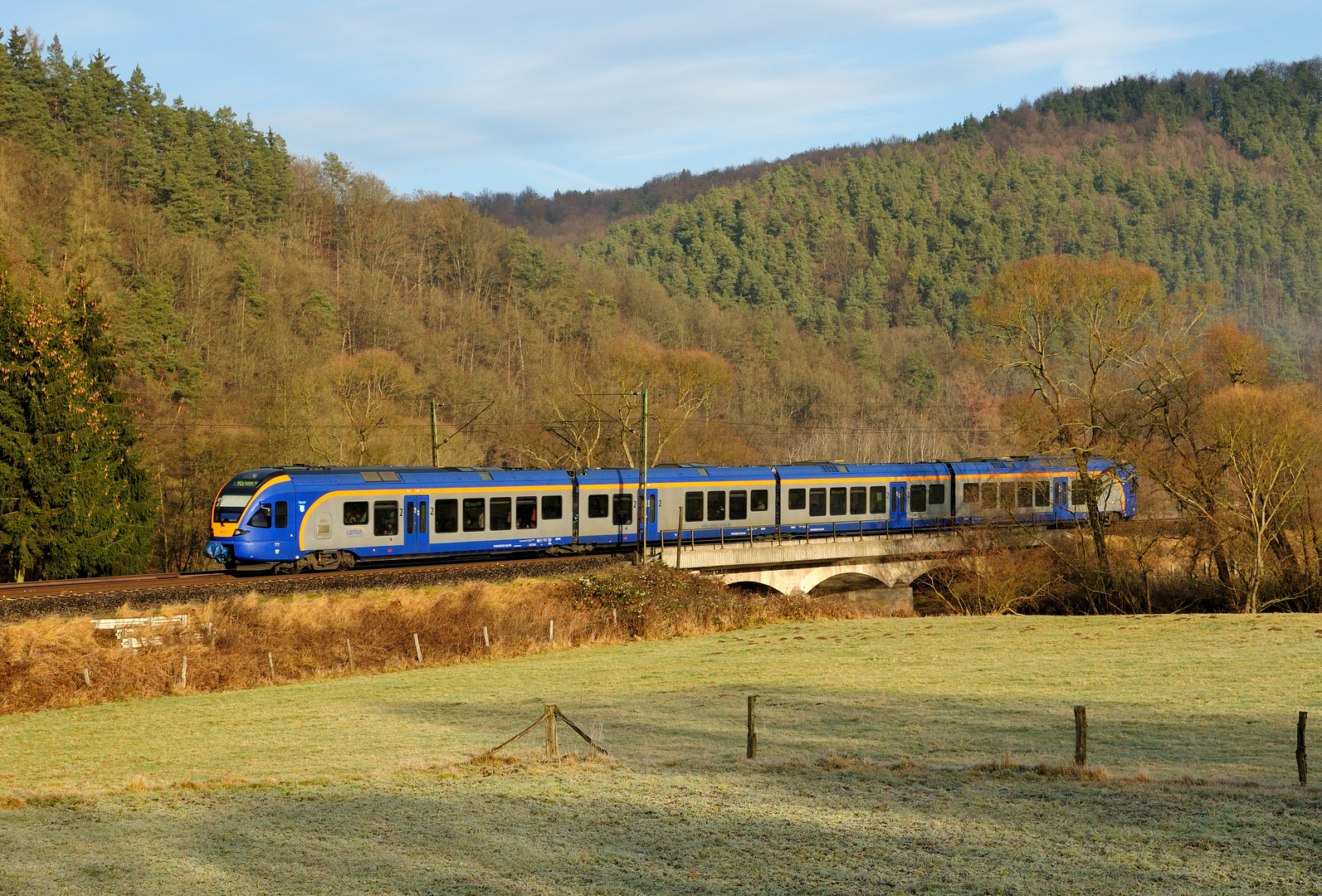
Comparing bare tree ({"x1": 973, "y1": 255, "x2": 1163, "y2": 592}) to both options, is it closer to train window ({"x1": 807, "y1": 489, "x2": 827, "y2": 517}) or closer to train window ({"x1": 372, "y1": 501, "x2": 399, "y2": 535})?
train window ({"x1": 807, "y1": 489, "x2": 827, "y2": 517})

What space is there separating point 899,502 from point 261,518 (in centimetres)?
2819

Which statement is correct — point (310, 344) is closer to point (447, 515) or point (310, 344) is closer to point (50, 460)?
point (50, 460)

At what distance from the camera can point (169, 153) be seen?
91.1 metres

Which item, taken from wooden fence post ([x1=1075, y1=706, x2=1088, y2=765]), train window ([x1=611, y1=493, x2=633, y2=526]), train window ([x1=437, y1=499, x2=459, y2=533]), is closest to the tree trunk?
train window ([x1=611, y1=493, x2=633, y2=526])

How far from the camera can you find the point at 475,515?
117 ft

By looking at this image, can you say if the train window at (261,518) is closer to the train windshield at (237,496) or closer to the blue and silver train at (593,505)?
the blue and silver train at (593,505)

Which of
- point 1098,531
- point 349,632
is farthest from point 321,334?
point 1098,531

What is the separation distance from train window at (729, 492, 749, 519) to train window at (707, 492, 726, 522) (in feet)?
1.10

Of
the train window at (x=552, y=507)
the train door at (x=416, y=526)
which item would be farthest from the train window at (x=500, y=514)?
the train door at (x=416, y=526)

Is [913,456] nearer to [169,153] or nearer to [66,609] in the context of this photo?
[169,153]

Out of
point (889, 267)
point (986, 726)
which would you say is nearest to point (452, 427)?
point (986, 726)

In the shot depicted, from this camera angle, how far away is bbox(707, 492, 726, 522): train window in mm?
43062

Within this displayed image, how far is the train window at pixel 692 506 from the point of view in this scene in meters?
42.3

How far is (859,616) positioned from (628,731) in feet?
75.5
